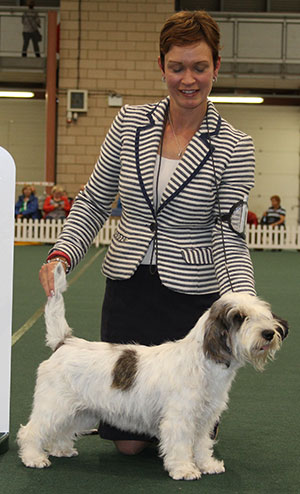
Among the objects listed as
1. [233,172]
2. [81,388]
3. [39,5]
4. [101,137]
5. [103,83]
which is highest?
[39,5]

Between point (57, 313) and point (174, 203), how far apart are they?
0.61m

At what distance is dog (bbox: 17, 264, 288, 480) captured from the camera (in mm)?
2426

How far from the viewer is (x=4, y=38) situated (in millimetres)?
15484

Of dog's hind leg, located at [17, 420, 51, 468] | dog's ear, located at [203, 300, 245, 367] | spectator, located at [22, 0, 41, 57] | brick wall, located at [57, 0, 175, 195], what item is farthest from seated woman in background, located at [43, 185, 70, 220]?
dog's ear, located at [203, 300, 245, 367]

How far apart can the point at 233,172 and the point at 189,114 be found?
278 mm

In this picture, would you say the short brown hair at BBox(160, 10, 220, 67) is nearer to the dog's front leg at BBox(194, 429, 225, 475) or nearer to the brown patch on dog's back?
the brown patch on dog's back

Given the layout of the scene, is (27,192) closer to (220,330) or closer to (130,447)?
(130,447)

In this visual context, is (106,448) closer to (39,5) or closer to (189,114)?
(189,114)

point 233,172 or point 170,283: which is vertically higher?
point 233,172

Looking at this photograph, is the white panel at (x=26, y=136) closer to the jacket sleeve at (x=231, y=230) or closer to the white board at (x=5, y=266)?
the white board at (x=5, y=266)

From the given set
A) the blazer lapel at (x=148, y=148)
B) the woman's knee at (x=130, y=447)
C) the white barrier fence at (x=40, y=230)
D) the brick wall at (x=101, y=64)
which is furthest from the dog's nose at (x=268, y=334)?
the brick wall at (x=101, y=64)

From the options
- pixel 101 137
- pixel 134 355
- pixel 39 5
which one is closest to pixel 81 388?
pixel 134 355

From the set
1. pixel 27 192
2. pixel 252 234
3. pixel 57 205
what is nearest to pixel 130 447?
pixel 252 234

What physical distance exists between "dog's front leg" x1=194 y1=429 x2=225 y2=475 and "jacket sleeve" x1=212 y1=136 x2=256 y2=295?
516 mm
